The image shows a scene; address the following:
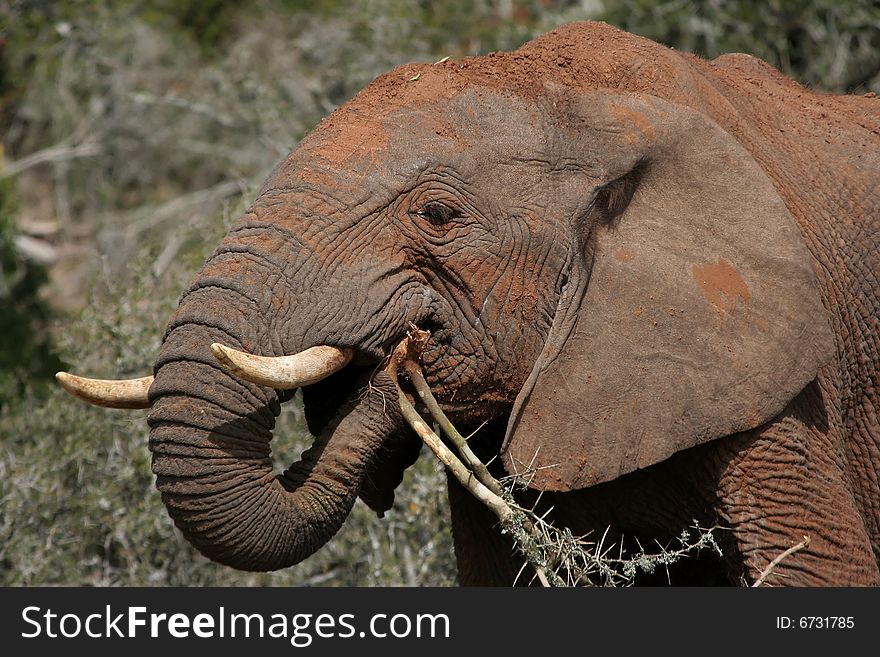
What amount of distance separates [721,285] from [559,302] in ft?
1.59

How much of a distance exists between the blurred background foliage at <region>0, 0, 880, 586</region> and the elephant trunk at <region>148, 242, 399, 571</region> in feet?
5.08

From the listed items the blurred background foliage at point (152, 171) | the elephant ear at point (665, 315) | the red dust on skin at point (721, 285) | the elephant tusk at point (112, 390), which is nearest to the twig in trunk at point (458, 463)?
the elephant ear at point (665, 315)

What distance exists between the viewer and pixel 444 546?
6230mm

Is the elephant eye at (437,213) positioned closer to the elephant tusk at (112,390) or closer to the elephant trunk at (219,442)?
the elephant trunk at (219,442)

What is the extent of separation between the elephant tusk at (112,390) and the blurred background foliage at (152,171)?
132 cm

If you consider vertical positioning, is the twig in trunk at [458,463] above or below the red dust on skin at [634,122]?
below

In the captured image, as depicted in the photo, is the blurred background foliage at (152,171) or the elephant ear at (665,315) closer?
the elephant ear at (665,315)

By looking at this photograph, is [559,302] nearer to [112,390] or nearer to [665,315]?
[665,315]

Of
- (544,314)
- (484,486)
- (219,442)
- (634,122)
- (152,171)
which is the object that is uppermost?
(634,122)

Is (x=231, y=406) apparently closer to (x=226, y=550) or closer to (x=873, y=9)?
(x=226, y=550)

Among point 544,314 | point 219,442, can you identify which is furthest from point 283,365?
point 544,314

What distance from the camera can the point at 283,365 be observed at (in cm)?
348

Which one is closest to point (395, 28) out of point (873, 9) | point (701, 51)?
point (701, 51)

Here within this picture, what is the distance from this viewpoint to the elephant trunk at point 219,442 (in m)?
3.53
